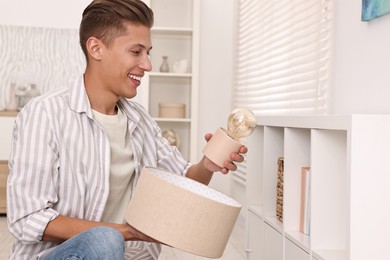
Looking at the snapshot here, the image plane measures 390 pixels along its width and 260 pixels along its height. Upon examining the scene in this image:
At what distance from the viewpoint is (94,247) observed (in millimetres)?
1338

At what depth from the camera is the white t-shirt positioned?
1.73m

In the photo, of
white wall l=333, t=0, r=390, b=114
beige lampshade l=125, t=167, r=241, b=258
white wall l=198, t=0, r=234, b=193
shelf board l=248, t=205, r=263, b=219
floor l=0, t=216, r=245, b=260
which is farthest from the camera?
white wall l=198, t=0, r=234, b=193

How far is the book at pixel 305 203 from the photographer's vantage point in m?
2.07

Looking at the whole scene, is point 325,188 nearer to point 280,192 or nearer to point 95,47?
point 280,192

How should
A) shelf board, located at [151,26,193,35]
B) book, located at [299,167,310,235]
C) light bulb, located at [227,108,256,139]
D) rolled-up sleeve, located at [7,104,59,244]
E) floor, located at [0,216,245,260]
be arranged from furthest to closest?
shelf board, located at [151,26,193,35] → floor, located at [0,216,245,260] → book, located at [299,167,310,235] → light bulb, located at [227,108,256,139] → rolled-up sleeve, located at [7,104,59,244]

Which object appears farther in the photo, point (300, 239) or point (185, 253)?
point (185, 253)

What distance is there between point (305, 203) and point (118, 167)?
70 cm

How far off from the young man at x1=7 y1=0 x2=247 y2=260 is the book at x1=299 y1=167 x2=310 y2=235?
1.42 ft

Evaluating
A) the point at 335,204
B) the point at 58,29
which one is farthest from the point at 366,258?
the point at 58,29

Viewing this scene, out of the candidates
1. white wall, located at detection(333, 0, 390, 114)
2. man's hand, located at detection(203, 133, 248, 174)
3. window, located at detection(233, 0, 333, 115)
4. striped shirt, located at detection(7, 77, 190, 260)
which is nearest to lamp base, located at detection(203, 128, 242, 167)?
man's hand, located at detection(203, 133, 248, 174)

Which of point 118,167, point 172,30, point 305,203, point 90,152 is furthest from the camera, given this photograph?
point 172,30

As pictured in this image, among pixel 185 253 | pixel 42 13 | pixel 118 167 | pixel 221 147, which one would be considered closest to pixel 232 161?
pixel 221 147

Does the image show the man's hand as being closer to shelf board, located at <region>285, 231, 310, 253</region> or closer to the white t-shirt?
the white t-shirt

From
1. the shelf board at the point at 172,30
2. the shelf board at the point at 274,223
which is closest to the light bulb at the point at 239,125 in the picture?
the shelf board at the point at 274,223
